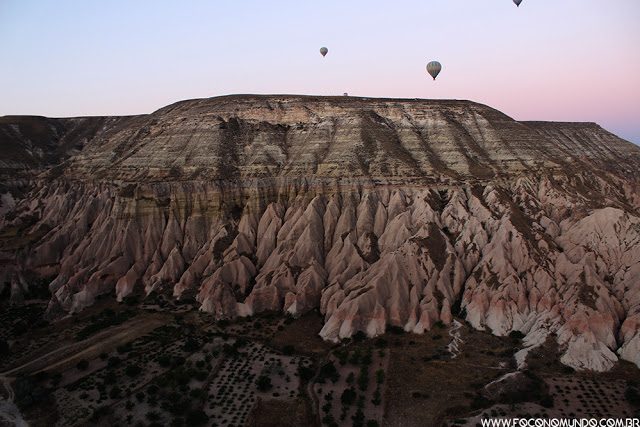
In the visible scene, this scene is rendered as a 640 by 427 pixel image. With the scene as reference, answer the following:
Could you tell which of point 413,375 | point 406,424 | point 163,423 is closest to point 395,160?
point 413,375

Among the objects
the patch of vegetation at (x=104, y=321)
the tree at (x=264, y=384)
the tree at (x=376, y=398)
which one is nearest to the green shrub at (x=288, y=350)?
the tree at (x=264, y=384)

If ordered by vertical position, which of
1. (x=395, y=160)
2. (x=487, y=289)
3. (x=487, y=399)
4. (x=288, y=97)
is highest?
(x=288, y=97)

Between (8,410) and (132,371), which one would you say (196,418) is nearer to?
(132,371)

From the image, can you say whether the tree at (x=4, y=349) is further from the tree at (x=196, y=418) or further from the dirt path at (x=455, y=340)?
the dirt path at (x=455, y=340)

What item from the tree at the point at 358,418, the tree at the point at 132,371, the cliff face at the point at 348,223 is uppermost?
the cliff face at the point at 348,223

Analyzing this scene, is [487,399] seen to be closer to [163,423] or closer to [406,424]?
[406,424]

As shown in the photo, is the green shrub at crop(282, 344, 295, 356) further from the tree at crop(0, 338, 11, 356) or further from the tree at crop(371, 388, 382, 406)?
the tree at crop(0, 338, 11, 356)
